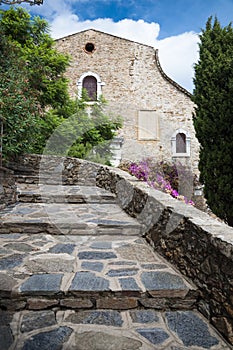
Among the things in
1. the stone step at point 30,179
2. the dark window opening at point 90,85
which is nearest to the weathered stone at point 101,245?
the stone step at point 30,179

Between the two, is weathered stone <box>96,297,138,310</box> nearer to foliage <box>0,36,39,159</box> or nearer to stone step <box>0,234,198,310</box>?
stone step <box>0,234,198,310</box>

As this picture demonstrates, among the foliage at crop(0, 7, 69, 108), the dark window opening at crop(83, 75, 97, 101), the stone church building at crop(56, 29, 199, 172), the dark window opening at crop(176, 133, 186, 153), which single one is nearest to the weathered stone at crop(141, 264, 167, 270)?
the foliage at crop(0, 7, 69, 108)

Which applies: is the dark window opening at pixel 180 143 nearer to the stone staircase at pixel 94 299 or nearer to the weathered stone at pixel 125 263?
the stone staircase at pixel 94 299

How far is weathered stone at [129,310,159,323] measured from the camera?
67.1 inches

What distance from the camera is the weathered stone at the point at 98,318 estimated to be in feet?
5.46

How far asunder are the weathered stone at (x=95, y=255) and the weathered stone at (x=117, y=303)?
61cm

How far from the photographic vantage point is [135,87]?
12.7 m

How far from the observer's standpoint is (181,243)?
7.20 feet

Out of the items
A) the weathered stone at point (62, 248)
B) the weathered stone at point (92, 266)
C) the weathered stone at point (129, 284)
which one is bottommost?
the weathered stone at point (129, 284)

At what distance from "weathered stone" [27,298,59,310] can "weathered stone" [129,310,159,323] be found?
54 centimetres

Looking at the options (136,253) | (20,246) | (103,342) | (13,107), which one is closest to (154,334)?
(103,342)

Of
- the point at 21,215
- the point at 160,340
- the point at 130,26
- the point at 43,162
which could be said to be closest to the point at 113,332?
the point at 160,340

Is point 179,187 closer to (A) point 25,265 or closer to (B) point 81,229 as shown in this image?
(B) point 81,229

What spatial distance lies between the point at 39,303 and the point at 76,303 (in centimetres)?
25
